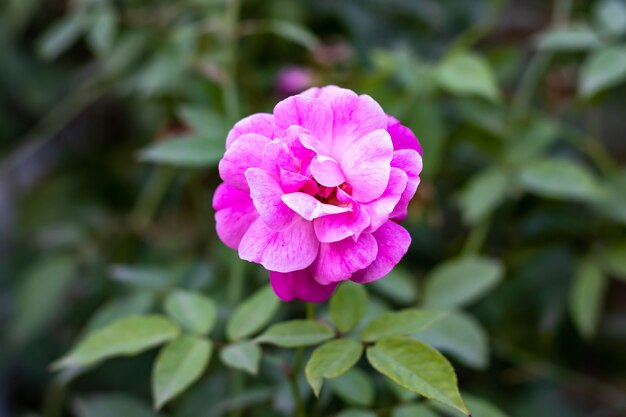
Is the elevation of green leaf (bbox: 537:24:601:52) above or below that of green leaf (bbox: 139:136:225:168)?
below

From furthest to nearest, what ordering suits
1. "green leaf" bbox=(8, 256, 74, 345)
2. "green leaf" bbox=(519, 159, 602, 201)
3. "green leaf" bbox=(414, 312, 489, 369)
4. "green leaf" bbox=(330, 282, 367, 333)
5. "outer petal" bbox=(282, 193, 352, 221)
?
"green leaf" bbox=(8, 256, 74, 345) < "green leaf" bbox=(519, 159, 602, 201) < "green leaf" bbox=(414, 312, 489, 369) < "green leaf" bbox=(330, 282, 367, 333) < "outer petal" bbox=(282, 193, 352, 221)

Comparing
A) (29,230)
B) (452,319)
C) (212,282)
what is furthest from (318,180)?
(29,230)

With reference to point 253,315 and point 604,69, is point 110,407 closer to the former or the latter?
point 253,315

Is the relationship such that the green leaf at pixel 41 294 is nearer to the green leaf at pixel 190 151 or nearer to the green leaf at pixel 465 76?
the green leaf at pixel 190 151

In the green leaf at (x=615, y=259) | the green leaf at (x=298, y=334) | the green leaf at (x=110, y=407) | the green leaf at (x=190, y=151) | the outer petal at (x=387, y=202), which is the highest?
the outer petal at (x=387, y=202)

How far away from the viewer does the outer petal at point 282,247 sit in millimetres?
497

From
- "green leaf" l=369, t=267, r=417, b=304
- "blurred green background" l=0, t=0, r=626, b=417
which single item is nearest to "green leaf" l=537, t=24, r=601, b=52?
"blurred green background" l=0, t=0, r=626, b=417

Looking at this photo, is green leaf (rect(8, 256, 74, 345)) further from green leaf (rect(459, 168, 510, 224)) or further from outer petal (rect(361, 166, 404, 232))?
outer petal (rect(361, 166, 404, 232))

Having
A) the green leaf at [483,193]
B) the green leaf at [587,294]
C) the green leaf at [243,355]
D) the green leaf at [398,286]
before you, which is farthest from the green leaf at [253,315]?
the green leaf at [587,294]

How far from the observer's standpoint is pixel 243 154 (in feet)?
1.68

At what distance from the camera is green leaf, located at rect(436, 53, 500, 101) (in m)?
0.93

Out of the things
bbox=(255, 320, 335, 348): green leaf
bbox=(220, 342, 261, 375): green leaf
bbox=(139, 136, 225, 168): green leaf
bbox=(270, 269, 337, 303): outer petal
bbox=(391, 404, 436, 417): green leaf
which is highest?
bbox=(270, 269, 337, 303): outer petal

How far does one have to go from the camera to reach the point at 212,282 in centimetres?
97

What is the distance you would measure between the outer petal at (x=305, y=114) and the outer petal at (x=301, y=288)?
109 mm
